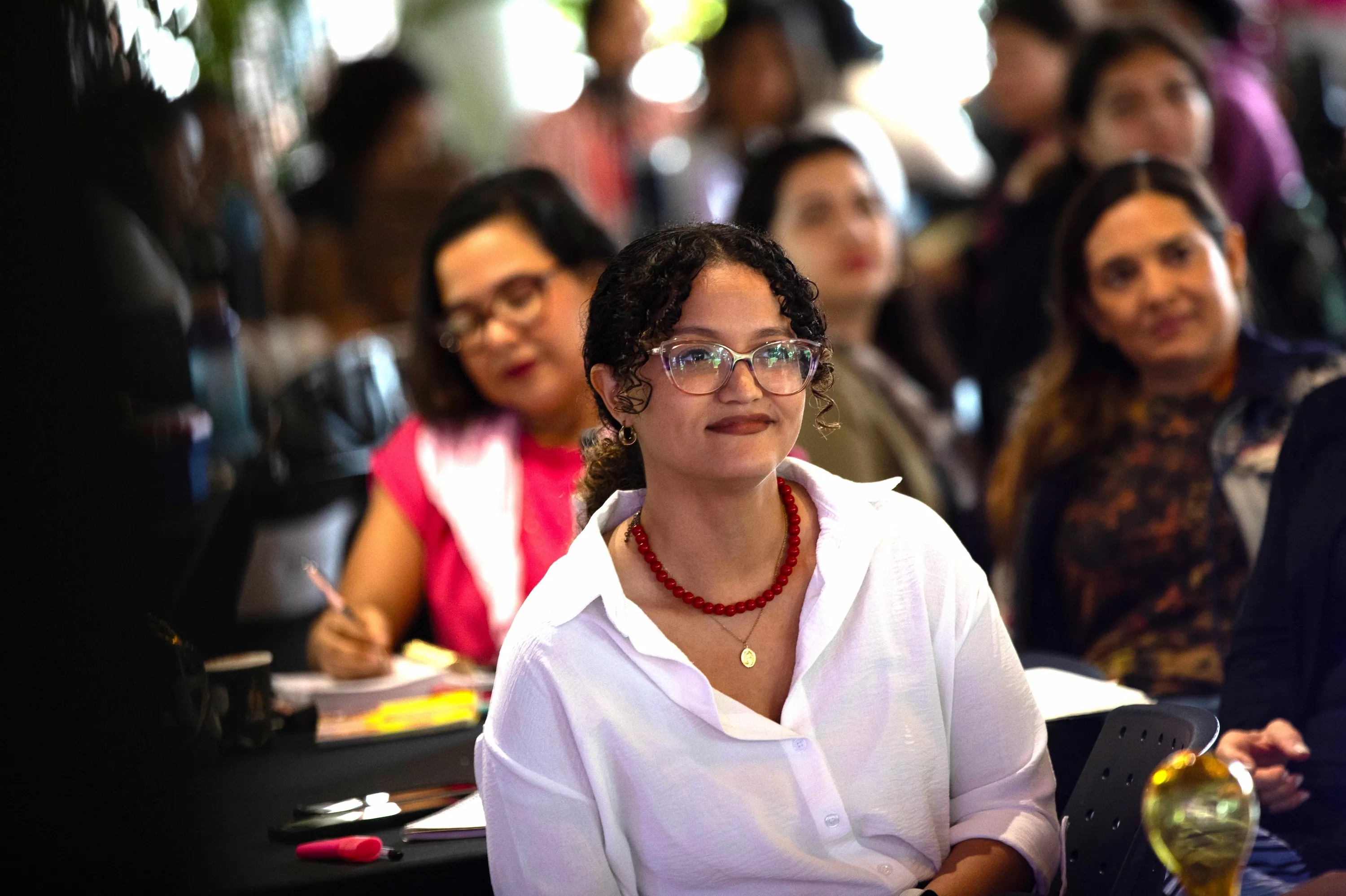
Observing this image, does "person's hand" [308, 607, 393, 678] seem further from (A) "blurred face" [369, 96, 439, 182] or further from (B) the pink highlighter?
(A) "blurred face" [369, 96, 439, 182]

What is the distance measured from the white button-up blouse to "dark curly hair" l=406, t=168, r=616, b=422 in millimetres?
1369

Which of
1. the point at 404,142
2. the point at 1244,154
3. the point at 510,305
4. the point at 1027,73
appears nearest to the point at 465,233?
the point at 510,305

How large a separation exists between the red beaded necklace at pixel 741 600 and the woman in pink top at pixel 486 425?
105 centimetres

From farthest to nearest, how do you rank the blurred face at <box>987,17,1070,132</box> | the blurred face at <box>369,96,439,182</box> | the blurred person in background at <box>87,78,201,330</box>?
1. the blurred face at <box>369,96,439,182</box>
2. the blurred face at <box>987,17,1070,132</box>
3. the blurred person in background at <box>87,78,201,330</box>

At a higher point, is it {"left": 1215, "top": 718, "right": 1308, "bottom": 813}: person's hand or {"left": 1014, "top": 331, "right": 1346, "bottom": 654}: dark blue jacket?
{"left": 1014, "top": 331, "right": 1346, "bottom": 654}: dark blue jacket

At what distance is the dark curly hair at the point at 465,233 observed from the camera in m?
3.00

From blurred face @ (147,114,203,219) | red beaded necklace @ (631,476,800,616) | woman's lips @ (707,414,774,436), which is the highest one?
blurred face @ (147,114,203,219)

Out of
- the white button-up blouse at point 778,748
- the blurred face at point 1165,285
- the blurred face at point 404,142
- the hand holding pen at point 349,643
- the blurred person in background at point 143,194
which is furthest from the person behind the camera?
the blurred face at point 404,142

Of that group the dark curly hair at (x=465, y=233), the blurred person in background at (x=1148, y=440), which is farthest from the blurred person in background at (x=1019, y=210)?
the dark curly hair at (x=465, y=233)

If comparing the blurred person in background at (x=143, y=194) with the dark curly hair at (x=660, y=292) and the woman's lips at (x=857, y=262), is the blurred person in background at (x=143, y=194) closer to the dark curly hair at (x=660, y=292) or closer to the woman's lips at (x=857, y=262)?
the dark curly hair at (x=660, y=292)

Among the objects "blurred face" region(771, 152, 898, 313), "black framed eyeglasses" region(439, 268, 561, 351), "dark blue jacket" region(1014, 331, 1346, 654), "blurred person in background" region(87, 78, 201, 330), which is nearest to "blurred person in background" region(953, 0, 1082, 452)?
"blurred face" region(771, 152, 898, 313)

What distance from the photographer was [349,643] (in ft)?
8.77

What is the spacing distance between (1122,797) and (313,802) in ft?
3.63

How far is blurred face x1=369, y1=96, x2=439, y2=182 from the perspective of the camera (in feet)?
18.7
